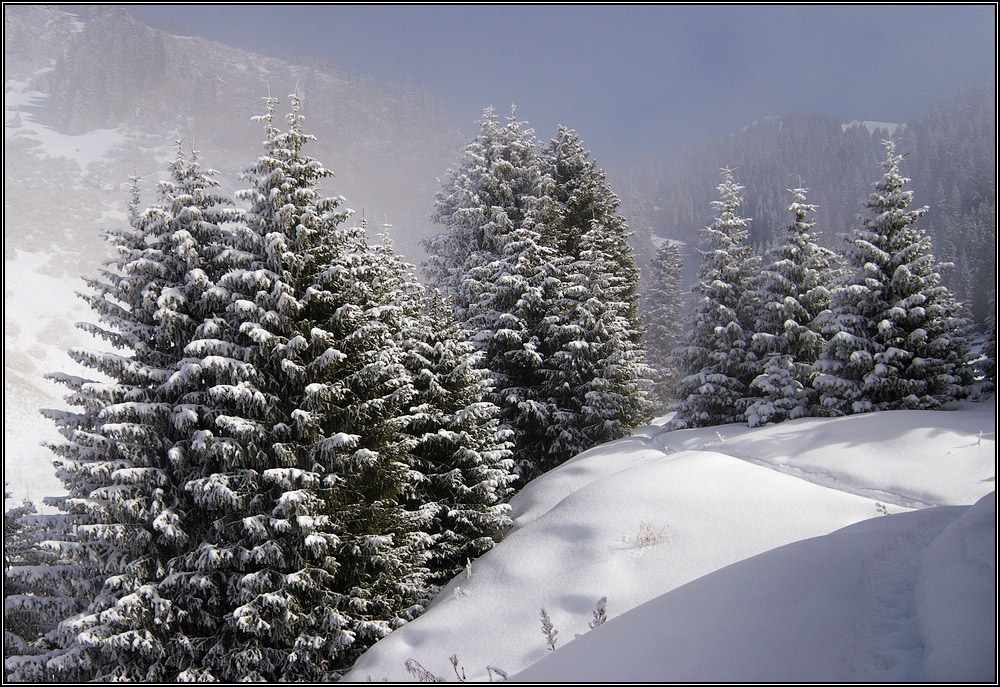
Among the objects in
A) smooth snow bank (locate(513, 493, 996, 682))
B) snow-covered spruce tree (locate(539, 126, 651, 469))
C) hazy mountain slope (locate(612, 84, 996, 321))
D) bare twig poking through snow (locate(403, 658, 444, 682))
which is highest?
hazy mountain slope (locate(612, 84, 996, 321))

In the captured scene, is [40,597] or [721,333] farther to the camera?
[721,333]

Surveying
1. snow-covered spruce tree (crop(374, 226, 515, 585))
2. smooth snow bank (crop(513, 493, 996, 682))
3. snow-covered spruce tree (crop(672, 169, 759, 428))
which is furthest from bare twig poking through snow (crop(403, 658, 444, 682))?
snow-covered spruce tree (crop(672, 169, 759, 428))

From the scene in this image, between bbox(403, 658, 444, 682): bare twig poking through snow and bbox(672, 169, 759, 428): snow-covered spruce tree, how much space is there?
55.2 ft

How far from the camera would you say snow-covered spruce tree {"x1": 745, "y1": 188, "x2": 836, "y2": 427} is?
2049 centimetres

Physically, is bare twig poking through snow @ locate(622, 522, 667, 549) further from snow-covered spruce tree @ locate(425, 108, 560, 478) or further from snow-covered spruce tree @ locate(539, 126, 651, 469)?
snow-covered spruce tree @ locate(539, 126, 651, 469)

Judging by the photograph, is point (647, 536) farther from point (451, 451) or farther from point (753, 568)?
point (451, 451)

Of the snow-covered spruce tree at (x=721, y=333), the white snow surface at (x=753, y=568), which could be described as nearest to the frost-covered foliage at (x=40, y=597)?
the white snow surface at (x=753, y=568)

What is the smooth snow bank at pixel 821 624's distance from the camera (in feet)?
14.0

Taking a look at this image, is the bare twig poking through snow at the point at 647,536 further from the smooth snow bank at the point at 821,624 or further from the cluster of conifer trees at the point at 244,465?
the cluster of conifer trees at the point at 244,465

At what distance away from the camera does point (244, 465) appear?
1064 cm

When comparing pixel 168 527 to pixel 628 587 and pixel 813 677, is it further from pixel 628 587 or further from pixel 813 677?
pixel 813 677

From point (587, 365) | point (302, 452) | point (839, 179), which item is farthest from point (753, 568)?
point (839, 179)

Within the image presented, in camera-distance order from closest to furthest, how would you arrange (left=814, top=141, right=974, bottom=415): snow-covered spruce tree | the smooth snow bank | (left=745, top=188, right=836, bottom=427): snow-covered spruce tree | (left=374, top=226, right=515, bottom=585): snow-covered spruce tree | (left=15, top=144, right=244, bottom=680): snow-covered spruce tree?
the smooth snow bank → (left=15, top=144, right=244, bottom=680): snow-covered spruce tree → (left=374, top=226, right=515, bottom=585): snow-covered spruce tree → (left=814, top=141, right=974, bottom=415): snow-covered spruce tree → (left=745, top=188, right=836, bottom=427): snow-covered spruce tree

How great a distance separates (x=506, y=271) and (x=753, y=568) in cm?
1466
